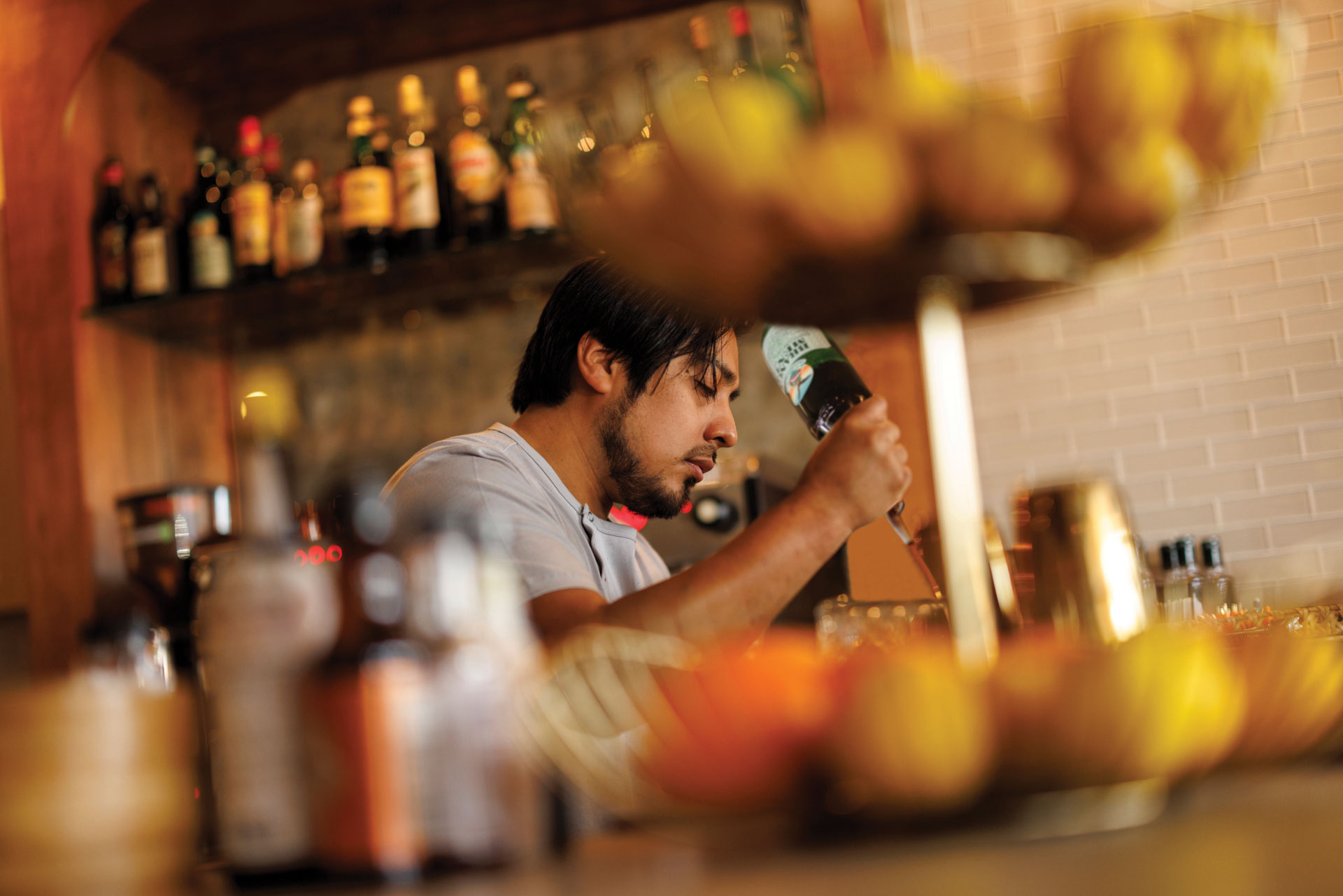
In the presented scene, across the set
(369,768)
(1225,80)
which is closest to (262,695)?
(369,768)

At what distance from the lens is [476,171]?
7.34 feet

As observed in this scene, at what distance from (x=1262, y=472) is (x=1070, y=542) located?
193 cm

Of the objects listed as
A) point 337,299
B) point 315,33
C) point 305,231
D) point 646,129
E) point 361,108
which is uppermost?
point 315,33

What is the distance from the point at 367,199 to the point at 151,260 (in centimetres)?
48

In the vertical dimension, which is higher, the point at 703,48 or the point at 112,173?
the point at 112,173

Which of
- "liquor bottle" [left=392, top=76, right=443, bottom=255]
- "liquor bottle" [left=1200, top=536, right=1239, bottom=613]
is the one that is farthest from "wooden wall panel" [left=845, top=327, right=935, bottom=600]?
"liquor bottle" [left=392, top=76, right=443, bottom=255]

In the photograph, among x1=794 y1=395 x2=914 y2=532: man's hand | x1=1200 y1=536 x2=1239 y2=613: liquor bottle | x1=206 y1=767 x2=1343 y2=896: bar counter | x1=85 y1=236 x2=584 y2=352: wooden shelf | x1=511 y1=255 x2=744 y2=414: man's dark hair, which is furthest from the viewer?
x1=85 y1=236 x2=584 y2=352: wooden shelf

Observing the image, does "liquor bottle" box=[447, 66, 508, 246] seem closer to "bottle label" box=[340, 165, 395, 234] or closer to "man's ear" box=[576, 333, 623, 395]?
"bottle label" box=[340, 165, 395, 234]

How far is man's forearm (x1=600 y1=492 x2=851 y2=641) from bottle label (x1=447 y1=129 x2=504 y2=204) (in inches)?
56.9

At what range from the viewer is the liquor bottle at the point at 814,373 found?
988 mm

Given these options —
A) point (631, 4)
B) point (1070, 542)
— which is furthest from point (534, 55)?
point (1070, 542)

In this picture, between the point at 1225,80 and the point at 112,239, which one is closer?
the point at 1225,80

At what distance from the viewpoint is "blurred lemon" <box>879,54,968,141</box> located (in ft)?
1.27

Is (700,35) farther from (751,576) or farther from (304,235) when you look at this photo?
(304,235)
